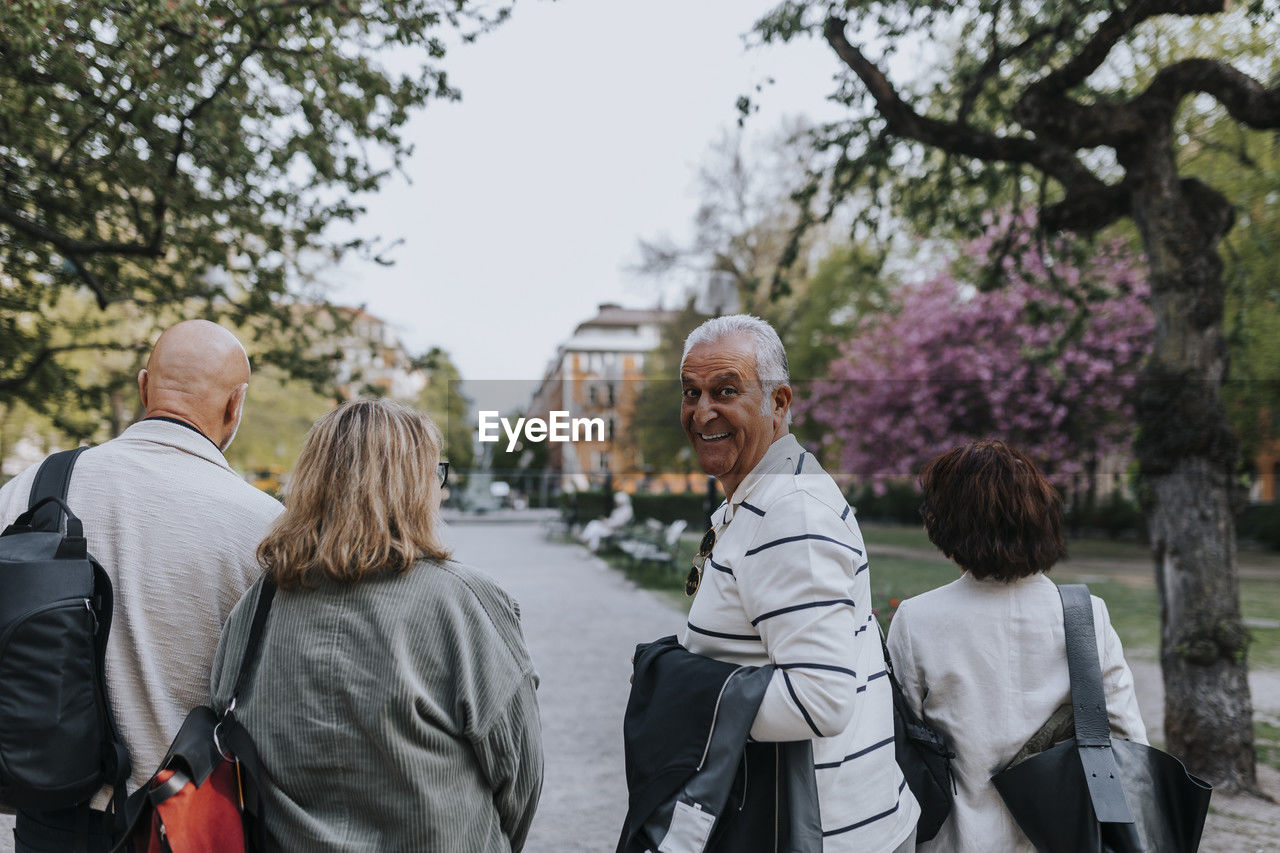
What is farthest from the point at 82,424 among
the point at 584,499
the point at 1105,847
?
the point at 584,499

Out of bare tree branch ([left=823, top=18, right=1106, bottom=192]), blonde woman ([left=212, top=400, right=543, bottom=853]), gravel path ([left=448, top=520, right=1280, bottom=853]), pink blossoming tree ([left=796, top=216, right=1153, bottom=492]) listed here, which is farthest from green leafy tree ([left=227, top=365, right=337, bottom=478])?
blonde woman ([left=212, top=400, right=543, bottom=853])

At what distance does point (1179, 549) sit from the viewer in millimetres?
5309

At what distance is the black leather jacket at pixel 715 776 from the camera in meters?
1.76

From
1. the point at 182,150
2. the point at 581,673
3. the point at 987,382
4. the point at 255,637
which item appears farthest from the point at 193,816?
the point at 987,382

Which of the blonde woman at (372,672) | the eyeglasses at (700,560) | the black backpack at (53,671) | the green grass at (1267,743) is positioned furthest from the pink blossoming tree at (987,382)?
the black backpack at (53,671)

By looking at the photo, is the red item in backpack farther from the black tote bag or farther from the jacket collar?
the black tote bag

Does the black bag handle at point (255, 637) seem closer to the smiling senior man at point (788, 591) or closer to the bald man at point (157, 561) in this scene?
the bald man at point (157, 561)

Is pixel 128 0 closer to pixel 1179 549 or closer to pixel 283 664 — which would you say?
pixel 283 664

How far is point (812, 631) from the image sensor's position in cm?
175

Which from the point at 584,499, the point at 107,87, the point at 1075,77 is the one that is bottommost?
the point at 584,499

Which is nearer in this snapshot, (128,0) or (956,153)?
(128,0)

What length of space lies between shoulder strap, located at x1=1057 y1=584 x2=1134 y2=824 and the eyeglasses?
2.68 feet

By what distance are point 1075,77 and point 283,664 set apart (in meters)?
5.87

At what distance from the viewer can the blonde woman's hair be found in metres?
1.76
